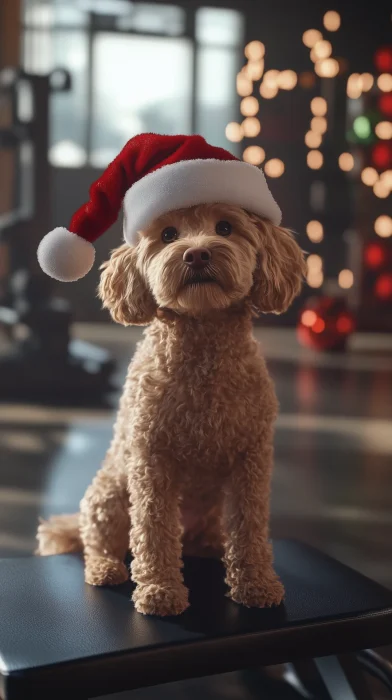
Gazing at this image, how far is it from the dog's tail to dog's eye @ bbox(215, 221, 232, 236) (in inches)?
21.3

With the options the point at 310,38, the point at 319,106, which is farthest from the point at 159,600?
the point at 310,38

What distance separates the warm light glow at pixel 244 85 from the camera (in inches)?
271

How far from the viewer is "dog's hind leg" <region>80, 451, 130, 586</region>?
3.64ft

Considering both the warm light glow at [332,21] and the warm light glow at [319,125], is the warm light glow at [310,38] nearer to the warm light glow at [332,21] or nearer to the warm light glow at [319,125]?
the warm light glow at [332,21]

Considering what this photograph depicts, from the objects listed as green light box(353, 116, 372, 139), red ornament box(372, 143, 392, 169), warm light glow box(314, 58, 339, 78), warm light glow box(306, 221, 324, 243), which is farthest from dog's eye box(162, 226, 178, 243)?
warm light glow box(314, 58, 339, 78)

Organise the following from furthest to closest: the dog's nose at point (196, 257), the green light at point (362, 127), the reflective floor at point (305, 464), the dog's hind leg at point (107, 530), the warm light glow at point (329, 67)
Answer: the warm light glow at point (329, 67) < the green light at point (362, 127) < the reflective floor at point (305, 464) < the dog's hind leg at point (107, 530) < the dog's nose at point (196, 257)

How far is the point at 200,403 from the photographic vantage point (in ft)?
3.29

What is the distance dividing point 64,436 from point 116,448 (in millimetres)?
1575

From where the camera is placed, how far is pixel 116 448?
1138mm

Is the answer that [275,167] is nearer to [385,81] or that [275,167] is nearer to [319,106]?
[319,106]

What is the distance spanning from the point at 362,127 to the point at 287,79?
5.66ft

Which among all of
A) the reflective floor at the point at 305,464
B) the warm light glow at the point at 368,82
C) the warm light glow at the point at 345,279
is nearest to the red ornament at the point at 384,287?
the warm light glow at the point at 345,279

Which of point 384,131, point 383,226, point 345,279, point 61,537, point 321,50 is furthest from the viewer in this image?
point 321,50

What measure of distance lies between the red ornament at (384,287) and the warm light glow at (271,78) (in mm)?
2150
